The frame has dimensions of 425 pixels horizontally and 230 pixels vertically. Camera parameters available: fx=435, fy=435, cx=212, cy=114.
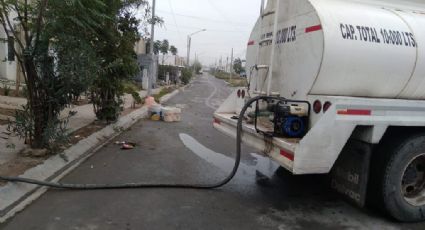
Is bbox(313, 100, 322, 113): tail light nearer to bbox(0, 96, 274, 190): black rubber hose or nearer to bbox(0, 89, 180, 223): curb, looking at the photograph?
bbox(0, 96, 274, 190): black rubber hose

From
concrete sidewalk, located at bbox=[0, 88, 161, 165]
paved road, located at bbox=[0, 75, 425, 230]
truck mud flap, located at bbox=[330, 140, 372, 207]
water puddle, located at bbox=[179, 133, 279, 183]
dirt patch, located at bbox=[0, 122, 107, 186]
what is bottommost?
paved road, located at bbox=[0, 75, 425, 230]

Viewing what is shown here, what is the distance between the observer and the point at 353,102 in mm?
4711

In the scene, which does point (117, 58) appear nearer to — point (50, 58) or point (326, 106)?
point (50, 58)

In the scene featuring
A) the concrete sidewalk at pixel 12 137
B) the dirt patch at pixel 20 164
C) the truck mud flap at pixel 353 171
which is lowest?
the dirt patch at pixel 20 164

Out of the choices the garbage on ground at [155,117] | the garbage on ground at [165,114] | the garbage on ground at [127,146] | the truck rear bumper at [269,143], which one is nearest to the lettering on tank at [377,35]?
the truck rear bumper at [269,143]


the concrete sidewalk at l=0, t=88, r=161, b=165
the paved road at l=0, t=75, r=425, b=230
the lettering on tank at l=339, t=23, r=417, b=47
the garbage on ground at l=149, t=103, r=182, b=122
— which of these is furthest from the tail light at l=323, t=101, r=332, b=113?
the garbage on ground at l=149, t=103, r=182, b=122

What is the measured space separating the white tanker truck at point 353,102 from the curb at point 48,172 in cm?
288

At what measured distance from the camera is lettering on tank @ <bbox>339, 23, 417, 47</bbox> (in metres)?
5.05

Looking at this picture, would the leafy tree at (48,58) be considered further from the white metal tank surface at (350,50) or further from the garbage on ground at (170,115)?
the garbage on ground at (170,115)

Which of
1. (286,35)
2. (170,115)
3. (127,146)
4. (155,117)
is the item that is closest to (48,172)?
(127,146)

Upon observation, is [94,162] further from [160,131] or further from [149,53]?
[149,53]

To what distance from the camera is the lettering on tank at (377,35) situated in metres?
5.05

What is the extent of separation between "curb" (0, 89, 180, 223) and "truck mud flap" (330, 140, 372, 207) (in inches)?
147

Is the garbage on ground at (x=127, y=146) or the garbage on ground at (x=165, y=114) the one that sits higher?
the garbage on ground at (x=165, y=114)
